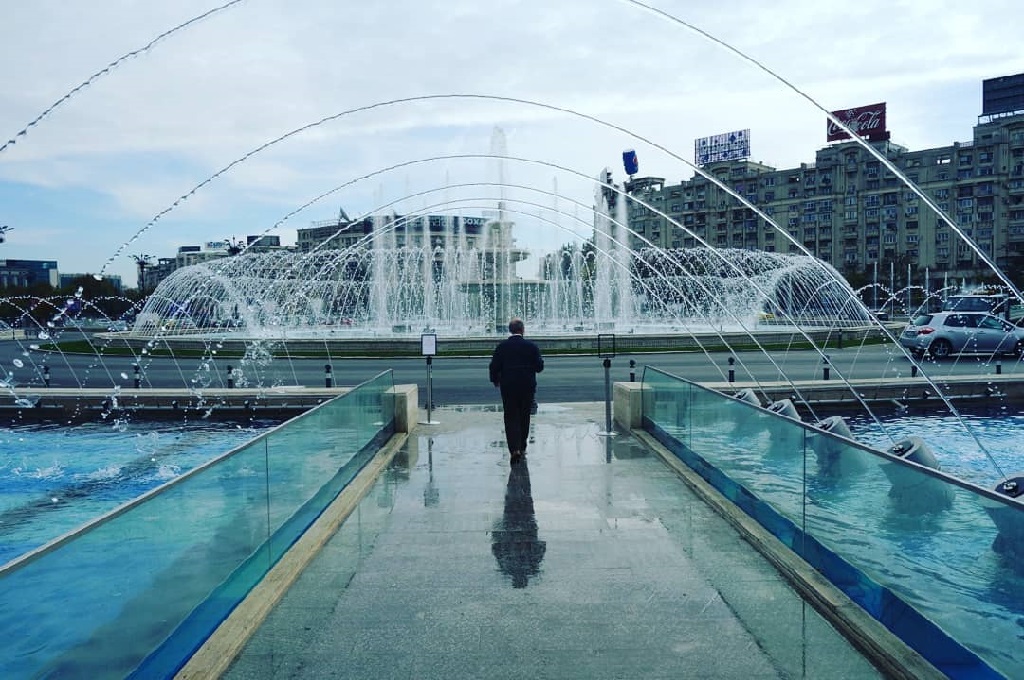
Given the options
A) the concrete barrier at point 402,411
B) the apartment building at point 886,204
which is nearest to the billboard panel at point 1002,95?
the apartment building at point 886,204

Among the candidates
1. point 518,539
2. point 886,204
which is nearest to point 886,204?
point 886,204

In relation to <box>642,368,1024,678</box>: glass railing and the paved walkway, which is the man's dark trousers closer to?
the paved walkway

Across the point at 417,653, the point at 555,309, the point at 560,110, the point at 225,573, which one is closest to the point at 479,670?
the point at 417,653

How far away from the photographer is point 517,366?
10.5 metres

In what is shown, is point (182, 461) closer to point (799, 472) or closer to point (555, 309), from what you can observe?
point (799, 472)

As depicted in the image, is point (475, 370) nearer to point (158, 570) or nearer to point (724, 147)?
point (158, 570)

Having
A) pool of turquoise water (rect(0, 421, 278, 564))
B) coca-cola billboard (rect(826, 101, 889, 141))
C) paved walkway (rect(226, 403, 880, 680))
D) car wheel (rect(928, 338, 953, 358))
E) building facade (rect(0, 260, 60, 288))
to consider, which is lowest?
pool of turquoise water (rect(0, 421, 278, 564))

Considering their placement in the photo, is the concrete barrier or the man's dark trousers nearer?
the man's dark trousers

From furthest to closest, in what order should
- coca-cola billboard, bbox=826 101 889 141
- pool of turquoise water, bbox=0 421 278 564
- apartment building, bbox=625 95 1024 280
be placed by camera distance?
1. coca-cola billboard, bbox=826 101 889 141
2. apartment building, bbox=625 95 1024 280
3. pool of turquoise water, bbox=0 421 278 564

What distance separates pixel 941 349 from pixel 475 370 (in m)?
15.9

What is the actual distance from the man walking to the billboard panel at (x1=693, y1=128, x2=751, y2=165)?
140 m

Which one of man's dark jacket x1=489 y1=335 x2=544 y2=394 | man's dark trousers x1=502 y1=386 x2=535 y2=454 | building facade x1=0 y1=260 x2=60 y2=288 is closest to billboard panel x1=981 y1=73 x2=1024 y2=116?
man's dark jacket x1=489 y1=335 x2=544 y2=394

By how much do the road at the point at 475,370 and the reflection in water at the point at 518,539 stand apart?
8.56 m

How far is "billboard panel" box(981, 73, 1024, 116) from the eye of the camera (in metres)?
110
